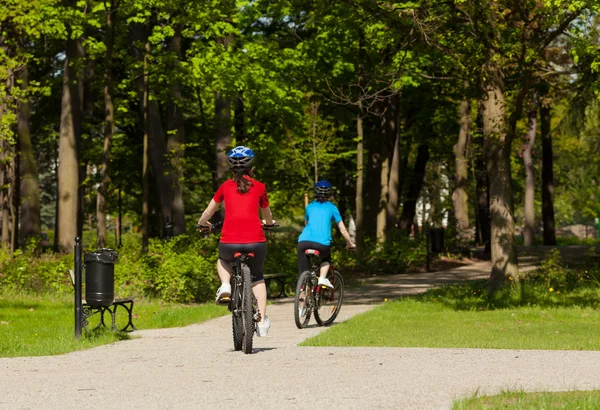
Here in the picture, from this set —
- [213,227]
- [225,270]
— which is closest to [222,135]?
[213,227]

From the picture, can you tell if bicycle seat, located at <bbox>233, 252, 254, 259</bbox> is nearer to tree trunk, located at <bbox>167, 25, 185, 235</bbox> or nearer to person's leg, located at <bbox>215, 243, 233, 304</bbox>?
person's leg, located at <bbox>215, 243, 233, 304</bbox>

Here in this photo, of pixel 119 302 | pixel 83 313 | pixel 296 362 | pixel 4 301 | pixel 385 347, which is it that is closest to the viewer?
pixel 296 362

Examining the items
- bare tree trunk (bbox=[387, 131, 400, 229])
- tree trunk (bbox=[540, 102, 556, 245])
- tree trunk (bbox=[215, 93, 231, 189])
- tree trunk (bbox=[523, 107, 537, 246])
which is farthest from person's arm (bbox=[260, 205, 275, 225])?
tree trunk (bbox=[523, 107, 537, 246])

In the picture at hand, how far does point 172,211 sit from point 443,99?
1094 centimetres

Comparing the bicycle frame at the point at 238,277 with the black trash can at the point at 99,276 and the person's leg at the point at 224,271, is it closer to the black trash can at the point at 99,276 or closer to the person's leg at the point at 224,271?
the person's leg at the point at 224,271

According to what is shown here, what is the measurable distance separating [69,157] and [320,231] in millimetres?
16950

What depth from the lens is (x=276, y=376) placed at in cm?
909

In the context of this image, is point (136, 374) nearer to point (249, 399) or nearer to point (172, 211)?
point (249, 399)

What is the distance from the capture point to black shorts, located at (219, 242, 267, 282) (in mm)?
11344

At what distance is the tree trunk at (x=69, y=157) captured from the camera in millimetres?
29438

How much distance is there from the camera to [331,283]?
1484cm

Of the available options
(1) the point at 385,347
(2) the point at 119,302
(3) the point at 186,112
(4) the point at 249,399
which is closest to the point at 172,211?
(3) the point at 186,112

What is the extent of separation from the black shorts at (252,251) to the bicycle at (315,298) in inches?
92.6

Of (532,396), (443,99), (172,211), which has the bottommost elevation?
(532,396)
